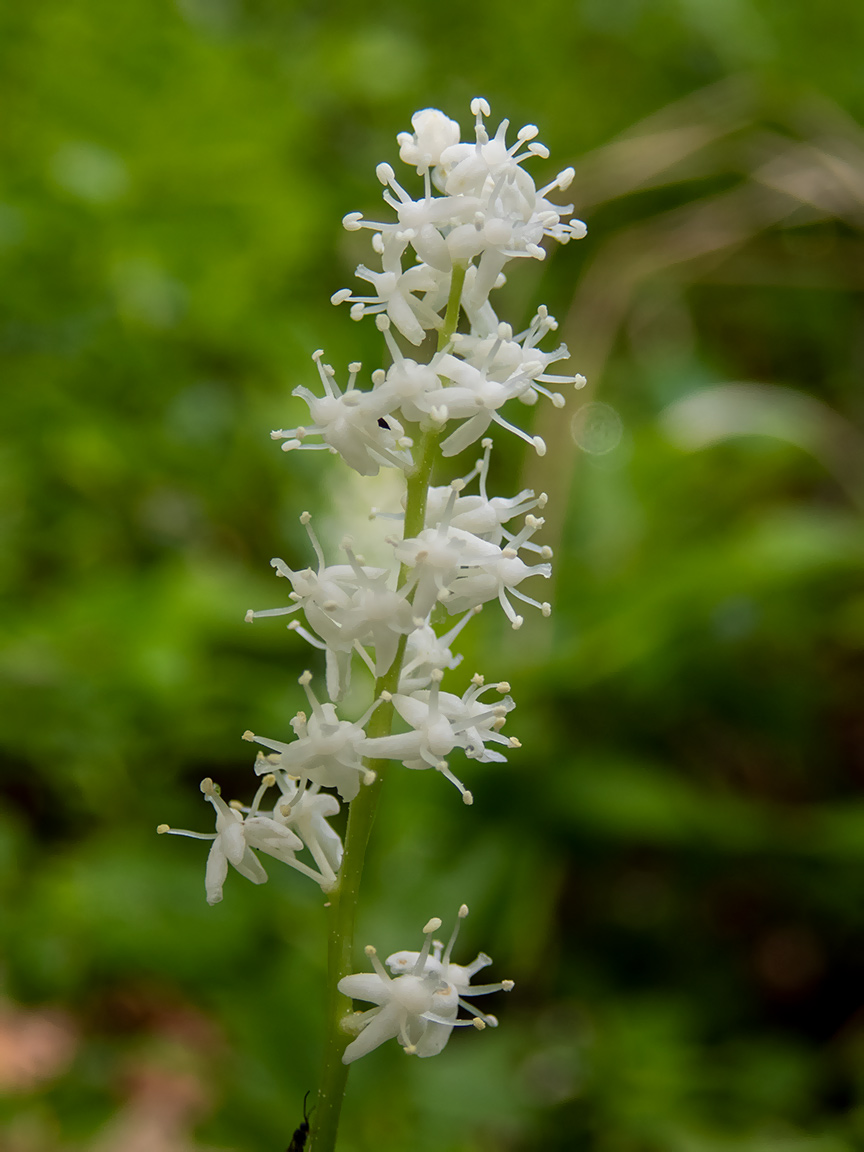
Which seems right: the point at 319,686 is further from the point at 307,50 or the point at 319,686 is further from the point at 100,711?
the point at 307,50

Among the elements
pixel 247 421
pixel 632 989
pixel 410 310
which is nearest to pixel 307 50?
pixel 247 421

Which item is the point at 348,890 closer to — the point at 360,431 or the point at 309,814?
the point at 309,814

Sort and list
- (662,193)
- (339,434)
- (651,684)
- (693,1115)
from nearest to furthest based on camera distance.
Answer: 1. (339,434)
2. (693,1115)
3. (651,684)
4. (662,193)

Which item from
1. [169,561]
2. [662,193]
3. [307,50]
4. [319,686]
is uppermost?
[307,50]

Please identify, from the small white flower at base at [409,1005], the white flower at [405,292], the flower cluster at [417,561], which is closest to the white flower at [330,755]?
the flower cluster at [417,561]

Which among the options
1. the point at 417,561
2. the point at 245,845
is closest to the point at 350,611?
the point at 417,561

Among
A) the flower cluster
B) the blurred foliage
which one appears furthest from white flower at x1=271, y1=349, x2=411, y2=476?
the blurred foliage

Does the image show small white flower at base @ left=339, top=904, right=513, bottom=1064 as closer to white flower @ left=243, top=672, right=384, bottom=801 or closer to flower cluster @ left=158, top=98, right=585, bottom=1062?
flower cluster @ left=158, top=98, right=585, bottom=1062
